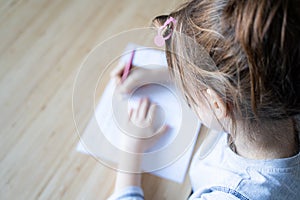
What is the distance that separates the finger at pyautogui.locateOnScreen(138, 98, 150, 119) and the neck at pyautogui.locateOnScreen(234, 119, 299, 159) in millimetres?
181

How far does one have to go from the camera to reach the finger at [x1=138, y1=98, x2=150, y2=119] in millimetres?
602

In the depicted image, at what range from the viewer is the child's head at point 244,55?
0.31 meters

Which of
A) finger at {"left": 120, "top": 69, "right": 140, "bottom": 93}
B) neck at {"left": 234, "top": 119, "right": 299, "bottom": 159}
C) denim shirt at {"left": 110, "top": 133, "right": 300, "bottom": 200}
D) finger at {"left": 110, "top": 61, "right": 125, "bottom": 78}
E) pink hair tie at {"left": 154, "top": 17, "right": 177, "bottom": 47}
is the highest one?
pink hair tie at {"left": 154, "top": 17, "right": 177, "bottom": 47}

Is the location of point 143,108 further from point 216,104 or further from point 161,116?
point 216,104

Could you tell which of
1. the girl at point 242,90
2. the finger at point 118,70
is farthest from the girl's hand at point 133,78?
the girl at point 242,90

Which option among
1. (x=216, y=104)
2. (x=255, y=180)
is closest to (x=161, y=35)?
(x=216, y=104)

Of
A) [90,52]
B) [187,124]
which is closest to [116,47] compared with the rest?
[90,52]

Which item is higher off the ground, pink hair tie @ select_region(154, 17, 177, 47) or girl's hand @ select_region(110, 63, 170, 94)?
pink hair tie @ select_region(154, 17, 177, 47)

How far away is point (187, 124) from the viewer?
582 millimetres

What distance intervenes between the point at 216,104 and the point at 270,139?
0.10 m

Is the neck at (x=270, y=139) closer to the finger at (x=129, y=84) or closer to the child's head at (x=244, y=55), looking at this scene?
the child's head at (x=244, y=55)

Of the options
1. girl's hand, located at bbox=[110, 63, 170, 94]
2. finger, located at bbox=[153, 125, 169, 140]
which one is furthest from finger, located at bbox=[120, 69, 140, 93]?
finger, located at bbox=[153, 125, 169, 140]

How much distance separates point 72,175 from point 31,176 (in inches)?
2.7

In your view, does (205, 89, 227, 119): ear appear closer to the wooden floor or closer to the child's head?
the child's head
